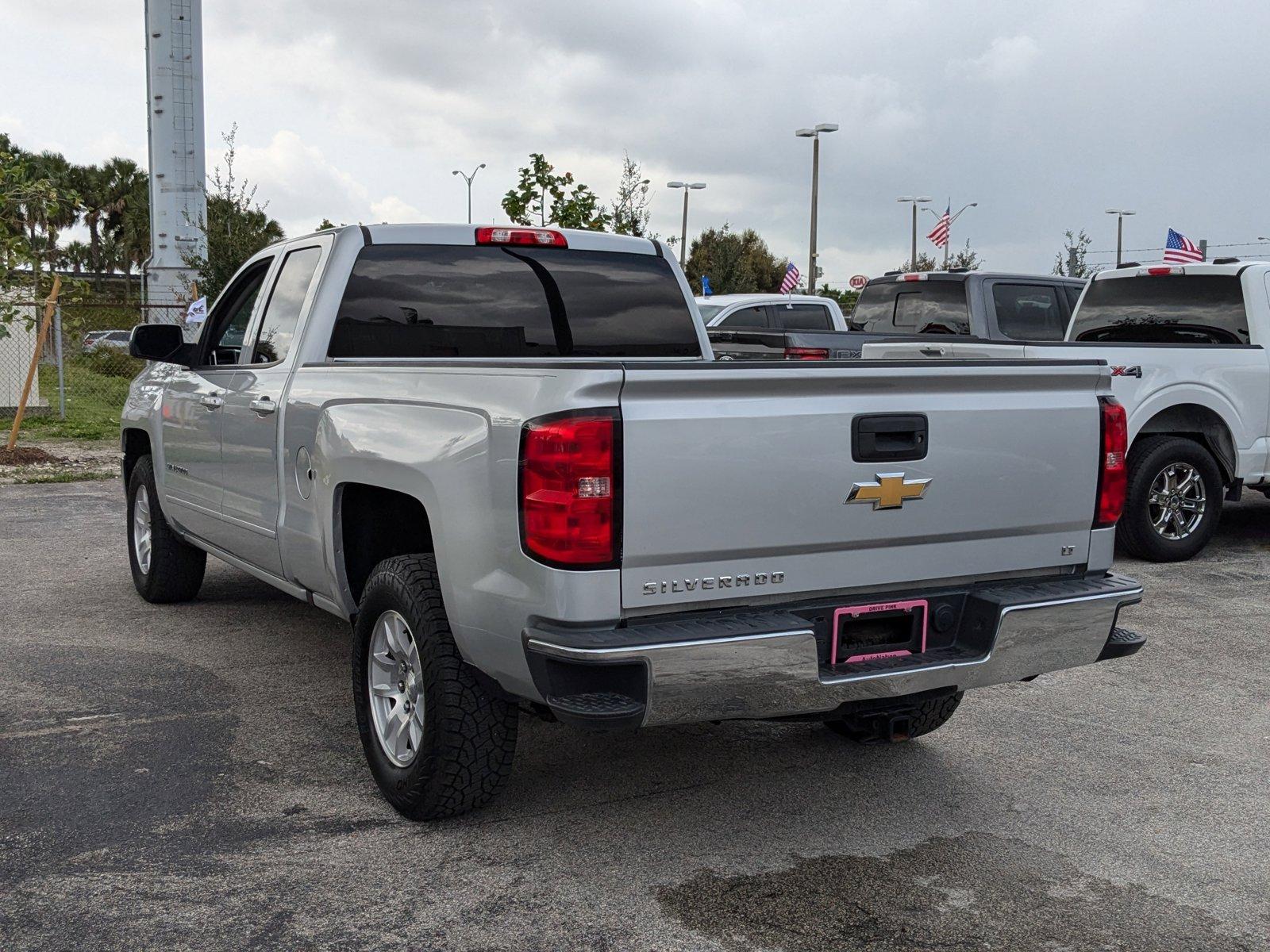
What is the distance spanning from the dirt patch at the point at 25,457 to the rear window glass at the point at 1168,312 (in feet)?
35.2

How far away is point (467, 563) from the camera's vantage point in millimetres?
3549

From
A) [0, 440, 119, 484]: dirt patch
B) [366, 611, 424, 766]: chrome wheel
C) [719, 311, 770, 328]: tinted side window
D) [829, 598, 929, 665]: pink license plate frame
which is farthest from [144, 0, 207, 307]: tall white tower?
[829, 598, 929, 665]: pink license plate frame

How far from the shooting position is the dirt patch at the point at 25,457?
13.8m

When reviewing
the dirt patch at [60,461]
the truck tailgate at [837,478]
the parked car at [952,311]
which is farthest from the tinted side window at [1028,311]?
the dirt patch at [60,461]

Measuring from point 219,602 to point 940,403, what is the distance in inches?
189

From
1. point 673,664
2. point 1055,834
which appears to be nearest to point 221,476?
point 673,664

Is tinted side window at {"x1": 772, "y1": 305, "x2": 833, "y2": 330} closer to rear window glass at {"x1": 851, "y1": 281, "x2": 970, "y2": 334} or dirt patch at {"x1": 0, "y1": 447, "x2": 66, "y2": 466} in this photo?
rear window glass at {"x1": 851, "y1": 281, "x2": 970, "y2": 334}

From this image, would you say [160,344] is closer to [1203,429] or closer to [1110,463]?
[1110,463]

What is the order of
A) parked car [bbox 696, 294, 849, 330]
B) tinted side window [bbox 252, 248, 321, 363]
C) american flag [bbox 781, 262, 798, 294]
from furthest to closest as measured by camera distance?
american flag [bbox 781, 262, 798, 294] → parked car [bbox 696, 294, 849, 330] → tinted side window [bbox 252, 248, 321, 363]

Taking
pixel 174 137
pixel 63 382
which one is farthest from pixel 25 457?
pixel 63 382

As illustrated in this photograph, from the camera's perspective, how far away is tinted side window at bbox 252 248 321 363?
5.17m

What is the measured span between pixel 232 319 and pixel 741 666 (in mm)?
3747

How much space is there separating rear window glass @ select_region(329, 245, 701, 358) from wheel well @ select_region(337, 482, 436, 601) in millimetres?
821

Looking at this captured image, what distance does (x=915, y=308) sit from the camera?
41.9 feet
